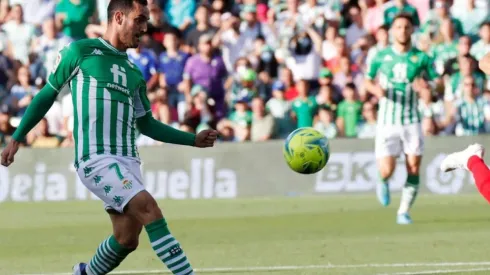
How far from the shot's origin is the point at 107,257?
7.77 meters

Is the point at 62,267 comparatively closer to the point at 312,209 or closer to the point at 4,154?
the point at 4,154

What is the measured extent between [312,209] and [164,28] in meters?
6.51

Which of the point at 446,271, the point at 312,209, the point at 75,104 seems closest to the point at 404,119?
the point at 312,209

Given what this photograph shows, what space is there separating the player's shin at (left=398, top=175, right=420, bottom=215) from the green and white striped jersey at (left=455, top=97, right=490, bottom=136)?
493 cm

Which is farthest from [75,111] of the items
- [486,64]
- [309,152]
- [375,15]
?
[375,15]

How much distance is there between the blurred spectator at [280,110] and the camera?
19984 mm

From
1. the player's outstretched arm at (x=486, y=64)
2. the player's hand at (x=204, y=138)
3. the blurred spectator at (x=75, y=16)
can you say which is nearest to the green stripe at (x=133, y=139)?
the player's hand at (x=204, y=138)

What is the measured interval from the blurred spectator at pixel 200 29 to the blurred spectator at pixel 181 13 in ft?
1.17

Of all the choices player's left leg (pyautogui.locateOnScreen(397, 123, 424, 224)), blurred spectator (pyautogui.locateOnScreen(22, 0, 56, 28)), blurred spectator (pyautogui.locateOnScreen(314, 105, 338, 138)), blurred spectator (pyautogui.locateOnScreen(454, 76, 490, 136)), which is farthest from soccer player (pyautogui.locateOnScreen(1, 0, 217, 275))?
blurred spectator (pyautogui.locateOnScreen(22, 0, 56, 28))

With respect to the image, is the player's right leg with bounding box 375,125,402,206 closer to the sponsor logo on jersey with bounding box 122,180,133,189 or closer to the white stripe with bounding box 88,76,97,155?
the white stripe with bounding box 88,76,97,155

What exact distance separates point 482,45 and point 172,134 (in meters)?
12.9

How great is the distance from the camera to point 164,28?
21859mm

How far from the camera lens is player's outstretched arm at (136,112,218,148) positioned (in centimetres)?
796

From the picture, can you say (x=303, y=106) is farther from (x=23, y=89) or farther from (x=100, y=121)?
(x=100, y=121)
